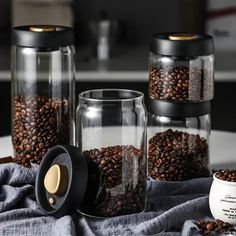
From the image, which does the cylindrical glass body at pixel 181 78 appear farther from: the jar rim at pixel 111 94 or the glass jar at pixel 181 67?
the jar rim at pixel 111 94

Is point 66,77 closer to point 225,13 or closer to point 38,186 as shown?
point 38,186

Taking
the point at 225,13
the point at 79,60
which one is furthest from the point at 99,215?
the point at 225,13

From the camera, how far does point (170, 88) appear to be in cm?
195

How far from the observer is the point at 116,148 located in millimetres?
1695

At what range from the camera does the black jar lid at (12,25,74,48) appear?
1.95 metres

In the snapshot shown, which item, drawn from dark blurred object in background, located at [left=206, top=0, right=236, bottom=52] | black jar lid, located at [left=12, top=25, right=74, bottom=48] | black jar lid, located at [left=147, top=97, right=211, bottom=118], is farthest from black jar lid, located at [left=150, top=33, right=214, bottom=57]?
dark blurred object in background, located at [left=206, top=0, right=236, bottom=52]

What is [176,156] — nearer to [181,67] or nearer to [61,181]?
[181,67]

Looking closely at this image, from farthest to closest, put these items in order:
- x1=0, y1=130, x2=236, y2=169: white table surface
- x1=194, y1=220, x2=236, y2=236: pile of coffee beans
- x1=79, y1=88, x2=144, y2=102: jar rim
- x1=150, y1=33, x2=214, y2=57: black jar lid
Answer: x1=0, y1=130, x2=236, y2=169: white table surface, x1=150, y1=33, x2=214, y2=57: black jar lid, x1=79, y1=88, x2=144, y2=102: jar rim, x1=194, y1=220, x2=236, y2=236: pile of coffee beans

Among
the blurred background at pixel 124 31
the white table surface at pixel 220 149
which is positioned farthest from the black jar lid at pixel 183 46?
the blurred background at pixel 124 31

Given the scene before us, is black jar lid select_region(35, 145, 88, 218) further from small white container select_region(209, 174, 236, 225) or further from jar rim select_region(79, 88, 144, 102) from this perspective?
small white container select_region(209, 174, 236, 225)

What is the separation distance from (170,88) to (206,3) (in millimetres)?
2009

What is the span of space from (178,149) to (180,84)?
16 centimetres

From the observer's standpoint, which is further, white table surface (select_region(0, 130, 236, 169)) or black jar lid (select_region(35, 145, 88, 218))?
white table surface (select_region(0, 130, 236, 169))

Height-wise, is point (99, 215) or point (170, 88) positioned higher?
point (170, 88)
